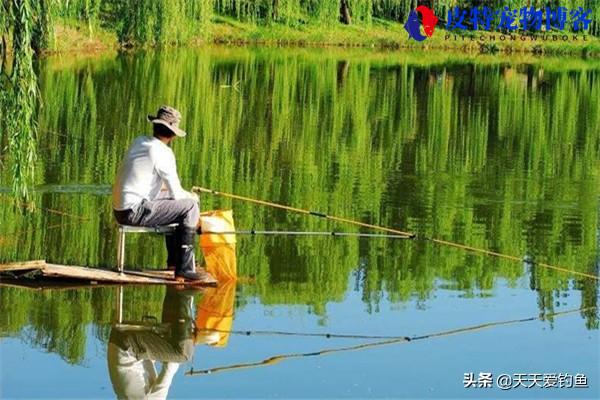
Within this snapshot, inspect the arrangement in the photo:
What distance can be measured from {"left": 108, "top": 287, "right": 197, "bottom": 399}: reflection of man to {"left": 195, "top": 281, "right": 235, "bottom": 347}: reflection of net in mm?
87

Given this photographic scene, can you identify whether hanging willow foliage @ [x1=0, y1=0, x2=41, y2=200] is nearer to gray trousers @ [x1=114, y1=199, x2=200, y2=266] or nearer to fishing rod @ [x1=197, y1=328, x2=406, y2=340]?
gray trousers @ [x1=114, y1=199, x2=200, y2=266]

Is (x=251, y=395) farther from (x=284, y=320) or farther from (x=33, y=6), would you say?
(x=33, y=6)

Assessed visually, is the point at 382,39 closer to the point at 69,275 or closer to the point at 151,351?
the point at 69,275

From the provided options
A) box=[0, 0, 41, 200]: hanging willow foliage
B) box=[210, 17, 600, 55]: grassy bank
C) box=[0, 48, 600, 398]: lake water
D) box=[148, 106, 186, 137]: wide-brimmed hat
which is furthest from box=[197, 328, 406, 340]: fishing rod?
box=[210, 17, 600, 55]: grassy bank

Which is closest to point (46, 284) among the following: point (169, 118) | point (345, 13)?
point (169, 118)

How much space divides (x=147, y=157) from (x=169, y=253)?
0.98 meters

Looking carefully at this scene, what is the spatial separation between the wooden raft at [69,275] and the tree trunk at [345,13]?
52462 millimetres

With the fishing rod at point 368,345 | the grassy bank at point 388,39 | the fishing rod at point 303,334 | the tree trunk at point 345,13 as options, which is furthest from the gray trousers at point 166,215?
the tree trunk at point 345,13

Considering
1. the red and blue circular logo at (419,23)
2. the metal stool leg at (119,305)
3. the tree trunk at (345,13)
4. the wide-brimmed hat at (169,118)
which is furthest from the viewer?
the red and blue circular logo at (419,23)

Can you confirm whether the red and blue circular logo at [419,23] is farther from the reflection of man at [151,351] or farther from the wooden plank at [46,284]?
the reflection of man at [151,351]

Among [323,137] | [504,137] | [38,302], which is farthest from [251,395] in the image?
[504,137]

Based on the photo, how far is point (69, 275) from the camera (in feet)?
34.8

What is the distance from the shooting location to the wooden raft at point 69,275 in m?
10.6

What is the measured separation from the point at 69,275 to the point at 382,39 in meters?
52.9
